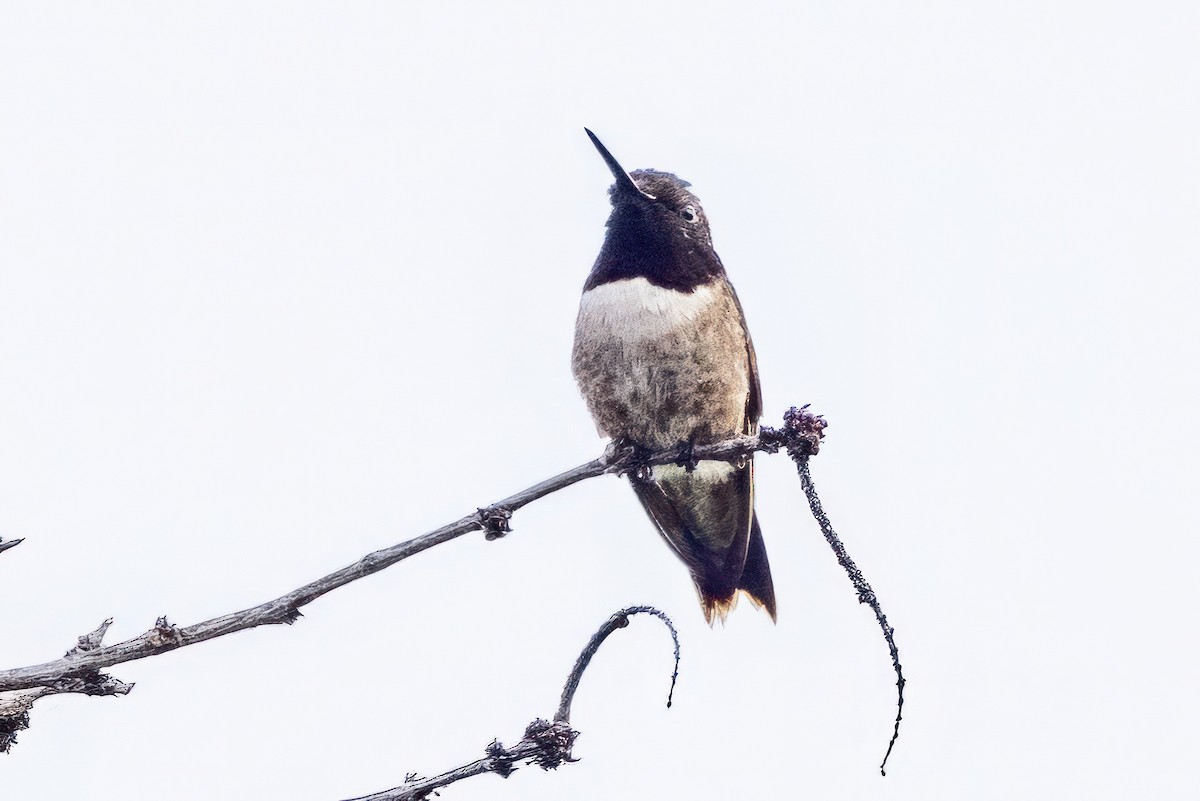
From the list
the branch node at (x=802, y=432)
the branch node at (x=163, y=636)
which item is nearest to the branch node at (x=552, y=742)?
the branch node at (x=163, y=636)

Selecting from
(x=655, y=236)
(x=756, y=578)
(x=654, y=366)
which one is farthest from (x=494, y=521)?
(x=756, y=578)

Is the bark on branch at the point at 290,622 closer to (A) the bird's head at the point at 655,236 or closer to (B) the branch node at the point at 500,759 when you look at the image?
(B) the branch node at the point at 500,759

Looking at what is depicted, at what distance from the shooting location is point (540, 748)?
276cm

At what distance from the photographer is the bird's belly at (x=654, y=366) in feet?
17.2

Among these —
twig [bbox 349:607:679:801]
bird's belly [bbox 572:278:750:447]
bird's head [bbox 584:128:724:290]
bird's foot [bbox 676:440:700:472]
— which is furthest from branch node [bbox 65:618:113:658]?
bird's head [bbox 584:128:724:290]

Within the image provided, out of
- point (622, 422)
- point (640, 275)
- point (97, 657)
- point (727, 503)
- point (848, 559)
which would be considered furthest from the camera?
point (727, 503)

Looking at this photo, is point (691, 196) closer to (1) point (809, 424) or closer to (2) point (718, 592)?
(2) point (718, 592)

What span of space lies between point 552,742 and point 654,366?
2709 millimetres

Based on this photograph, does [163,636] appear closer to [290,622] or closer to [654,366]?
[290,622]

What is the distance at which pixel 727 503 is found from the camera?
606cm

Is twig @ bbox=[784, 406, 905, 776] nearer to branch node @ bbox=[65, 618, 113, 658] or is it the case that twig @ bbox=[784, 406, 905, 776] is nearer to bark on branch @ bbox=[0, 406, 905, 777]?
bark on branch @ bbox=[0, 406, 905, 777]

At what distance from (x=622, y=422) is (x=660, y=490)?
83 centimetres

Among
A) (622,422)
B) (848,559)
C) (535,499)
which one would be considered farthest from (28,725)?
(622,422)

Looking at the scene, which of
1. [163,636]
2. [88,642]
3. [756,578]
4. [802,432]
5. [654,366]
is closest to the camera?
[163,636]
